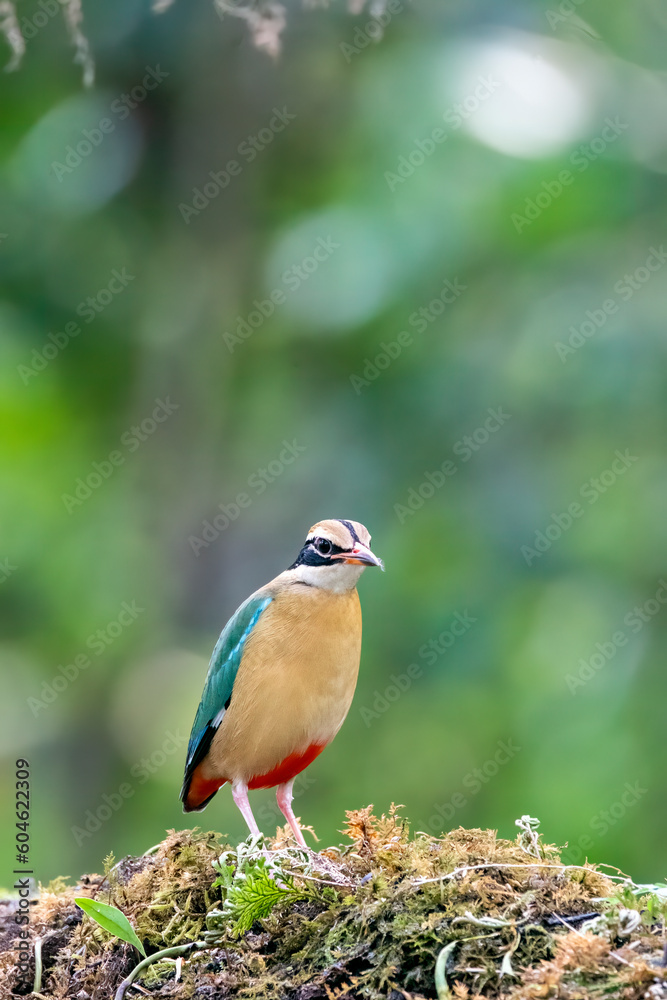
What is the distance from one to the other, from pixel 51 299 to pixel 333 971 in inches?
305

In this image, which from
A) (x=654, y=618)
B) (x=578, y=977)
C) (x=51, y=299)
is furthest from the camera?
(x=51, y=299)

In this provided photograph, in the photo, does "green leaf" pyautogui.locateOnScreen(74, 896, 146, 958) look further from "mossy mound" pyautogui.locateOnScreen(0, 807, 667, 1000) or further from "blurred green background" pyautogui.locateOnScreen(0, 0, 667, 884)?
"blurred green background" pyautogui.locateOnScreen(0, 0, 667, 884)

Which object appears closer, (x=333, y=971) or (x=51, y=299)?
(x=333, y=971)

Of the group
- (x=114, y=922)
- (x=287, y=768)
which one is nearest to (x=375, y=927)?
(x=114, y=922)

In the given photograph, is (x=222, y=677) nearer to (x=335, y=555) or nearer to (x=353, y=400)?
(x=335, y=555)

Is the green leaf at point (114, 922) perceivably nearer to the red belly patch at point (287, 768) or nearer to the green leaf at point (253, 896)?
the green leaf at point (253, 896)

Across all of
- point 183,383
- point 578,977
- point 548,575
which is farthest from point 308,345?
point 578,977

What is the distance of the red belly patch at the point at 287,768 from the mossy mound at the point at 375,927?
0.94 m

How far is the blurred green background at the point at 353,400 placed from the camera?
→ 8031mm

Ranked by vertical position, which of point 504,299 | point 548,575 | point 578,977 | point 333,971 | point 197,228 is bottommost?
point 333,971

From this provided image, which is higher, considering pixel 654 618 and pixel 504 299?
pixel 504 299

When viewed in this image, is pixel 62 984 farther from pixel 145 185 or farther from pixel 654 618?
pixel 145 185

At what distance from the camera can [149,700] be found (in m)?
9.66

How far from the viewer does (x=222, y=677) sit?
5.14 metres
